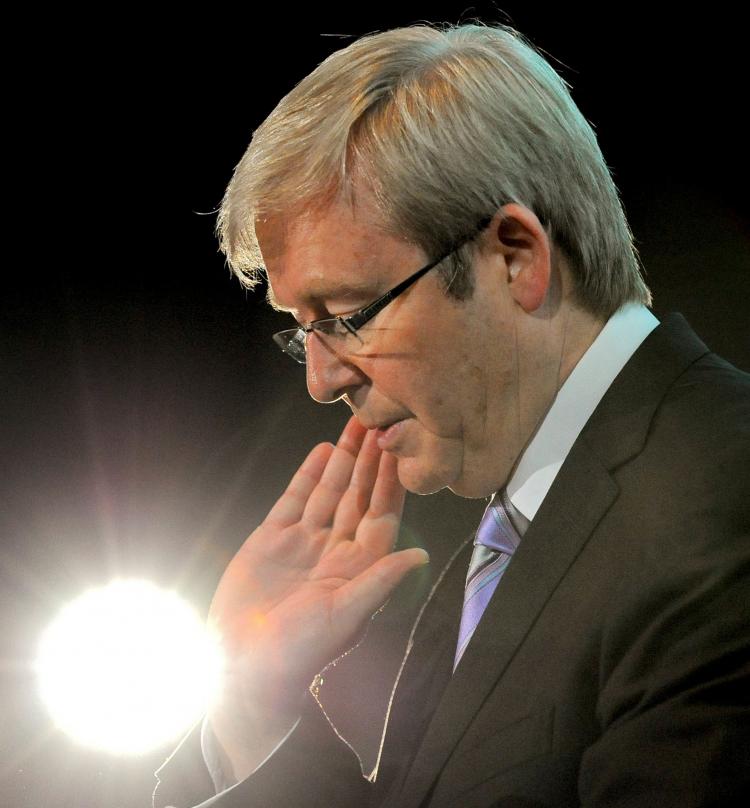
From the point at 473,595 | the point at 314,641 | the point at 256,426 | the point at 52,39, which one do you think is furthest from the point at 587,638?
the point at 52,39

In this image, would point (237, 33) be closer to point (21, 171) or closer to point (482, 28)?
point (21, 171)

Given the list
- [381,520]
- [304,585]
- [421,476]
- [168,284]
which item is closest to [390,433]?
[421,476]

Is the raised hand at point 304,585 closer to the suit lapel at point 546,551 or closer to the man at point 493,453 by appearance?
the man at point 493,453

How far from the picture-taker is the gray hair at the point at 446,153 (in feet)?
5.18

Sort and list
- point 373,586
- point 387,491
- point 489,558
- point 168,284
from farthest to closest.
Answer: point 168,284 → point 387,491 → point 373,586 → point 489,558

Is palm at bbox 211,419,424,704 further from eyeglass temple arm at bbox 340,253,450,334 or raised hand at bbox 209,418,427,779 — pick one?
eyeglass temple arm at bbox 340,253,450,334

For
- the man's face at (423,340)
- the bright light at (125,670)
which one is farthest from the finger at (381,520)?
the bright light at (125,670)

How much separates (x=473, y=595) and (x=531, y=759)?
0.39 metres

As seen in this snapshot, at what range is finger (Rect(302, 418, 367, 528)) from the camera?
2020 millimetres

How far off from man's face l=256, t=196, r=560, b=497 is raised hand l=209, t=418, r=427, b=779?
0.87 ft

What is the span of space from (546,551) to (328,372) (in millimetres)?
519

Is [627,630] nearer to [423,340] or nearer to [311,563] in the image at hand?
[423,340]

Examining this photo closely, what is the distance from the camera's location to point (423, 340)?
5.31 feet

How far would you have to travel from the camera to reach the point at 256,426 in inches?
117
